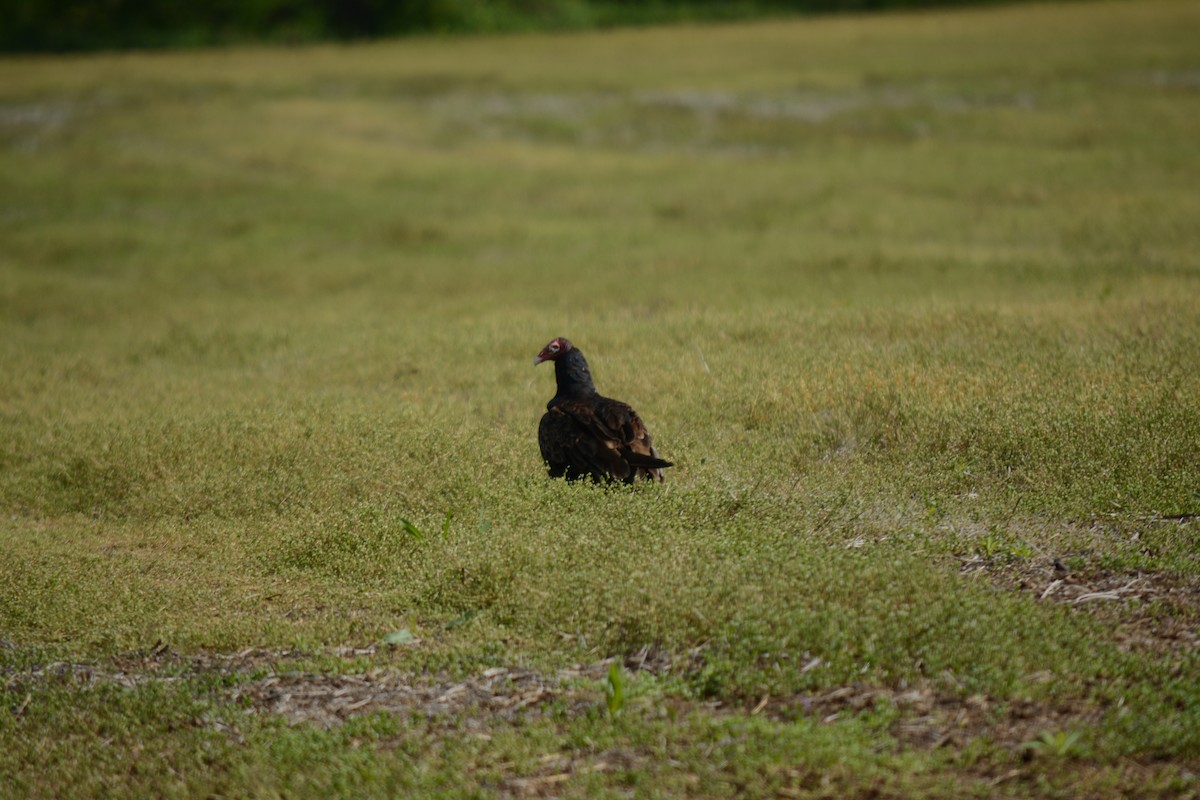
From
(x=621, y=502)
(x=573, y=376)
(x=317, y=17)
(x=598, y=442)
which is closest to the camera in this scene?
(x=621, y=502)

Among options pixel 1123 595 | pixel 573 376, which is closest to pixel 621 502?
pixel 573 376

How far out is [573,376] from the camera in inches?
345

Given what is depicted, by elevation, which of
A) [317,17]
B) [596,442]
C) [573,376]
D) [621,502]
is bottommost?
[621,502]

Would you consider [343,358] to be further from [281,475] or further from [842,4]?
[842,4]

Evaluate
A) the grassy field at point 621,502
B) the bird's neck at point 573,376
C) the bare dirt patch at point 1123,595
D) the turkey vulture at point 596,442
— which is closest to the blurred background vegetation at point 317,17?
the grassy field at point 621,502

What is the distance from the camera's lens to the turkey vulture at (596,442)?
802 cm

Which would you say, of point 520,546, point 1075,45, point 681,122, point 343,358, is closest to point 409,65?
point 681,122

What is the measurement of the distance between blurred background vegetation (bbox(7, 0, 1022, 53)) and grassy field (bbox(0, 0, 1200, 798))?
32138mm

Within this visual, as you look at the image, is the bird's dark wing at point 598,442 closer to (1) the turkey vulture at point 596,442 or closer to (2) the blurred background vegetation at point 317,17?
(1) the turkey vulture at point 596,442

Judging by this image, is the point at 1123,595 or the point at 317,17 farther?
the point at 317,17

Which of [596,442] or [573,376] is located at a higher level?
[573,376]

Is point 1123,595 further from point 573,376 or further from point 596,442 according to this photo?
point 573,376

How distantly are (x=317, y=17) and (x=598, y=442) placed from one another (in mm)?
51052

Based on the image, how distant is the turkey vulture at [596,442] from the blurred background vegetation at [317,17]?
46.1 m
